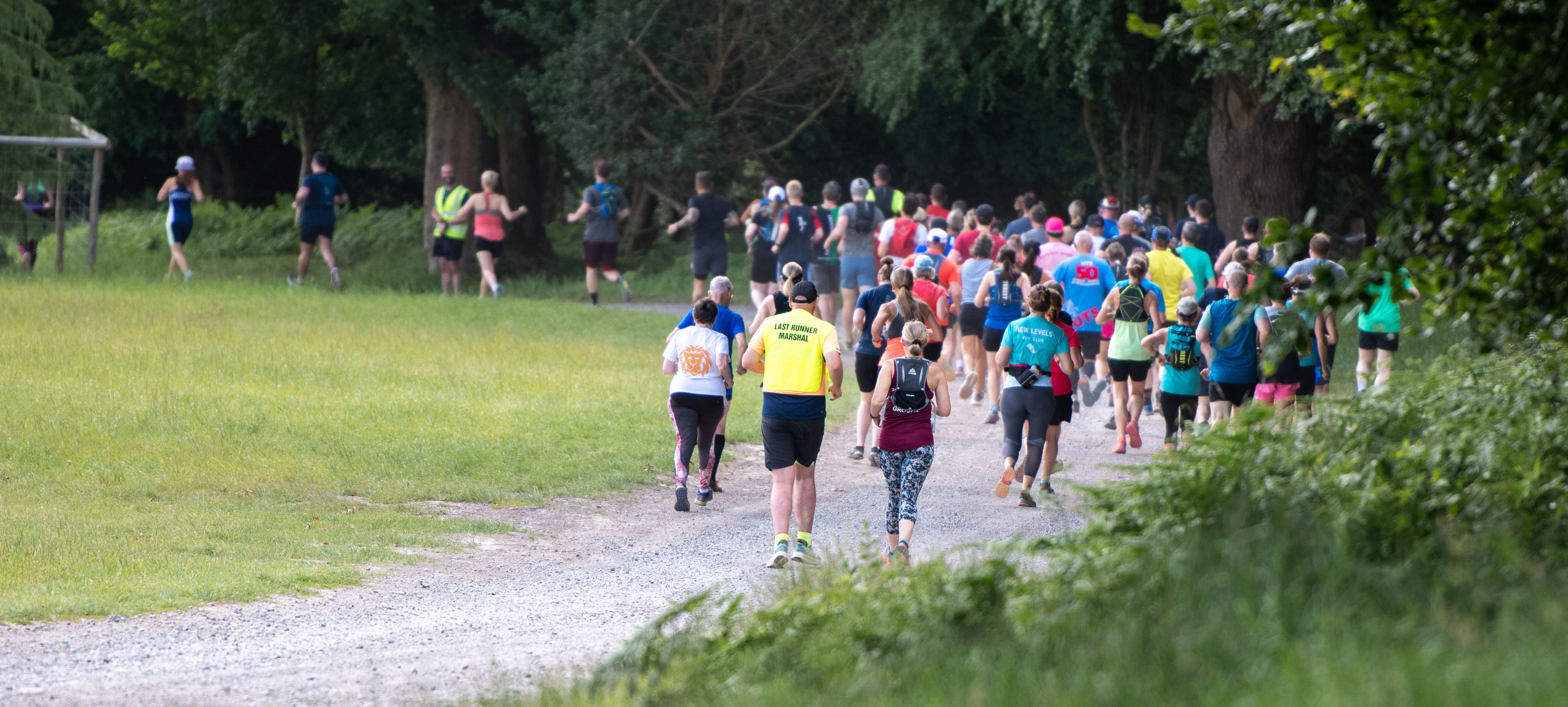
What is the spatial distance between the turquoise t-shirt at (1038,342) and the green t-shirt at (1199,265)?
4.95m

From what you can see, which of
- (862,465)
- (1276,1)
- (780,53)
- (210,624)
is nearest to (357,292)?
(780,53)

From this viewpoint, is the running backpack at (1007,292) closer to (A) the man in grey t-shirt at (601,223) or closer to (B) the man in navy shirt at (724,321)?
(B) the man in navy shirt at (724,321)

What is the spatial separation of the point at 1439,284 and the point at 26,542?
741 cm

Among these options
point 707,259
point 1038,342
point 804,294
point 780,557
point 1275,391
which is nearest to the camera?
point 780,557

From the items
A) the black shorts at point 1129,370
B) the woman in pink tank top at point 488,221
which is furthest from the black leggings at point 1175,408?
the woman in pink tank top at point 488,221

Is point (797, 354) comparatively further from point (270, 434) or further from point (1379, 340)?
point (1379, 340)

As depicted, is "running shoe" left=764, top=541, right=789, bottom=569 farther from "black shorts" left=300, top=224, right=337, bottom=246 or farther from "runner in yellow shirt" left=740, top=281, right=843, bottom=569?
"black shorts" left=300, top=224, right=337, bottom=246

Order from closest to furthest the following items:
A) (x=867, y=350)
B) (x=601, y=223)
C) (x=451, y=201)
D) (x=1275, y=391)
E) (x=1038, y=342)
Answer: (x=1038, y=342) < (x=1275, y=391) < (x=867, y=350) < (x=451, y=201) < (x=601, y=223)

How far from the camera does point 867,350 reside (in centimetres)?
1248

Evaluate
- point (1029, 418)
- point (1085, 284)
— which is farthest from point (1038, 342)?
point (1085, 284)

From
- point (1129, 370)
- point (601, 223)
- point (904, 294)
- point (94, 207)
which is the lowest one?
point (1129, 370)

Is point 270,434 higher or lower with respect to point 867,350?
lower

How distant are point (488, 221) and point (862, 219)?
6419mm

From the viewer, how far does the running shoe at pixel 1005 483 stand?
10828 millimetres
